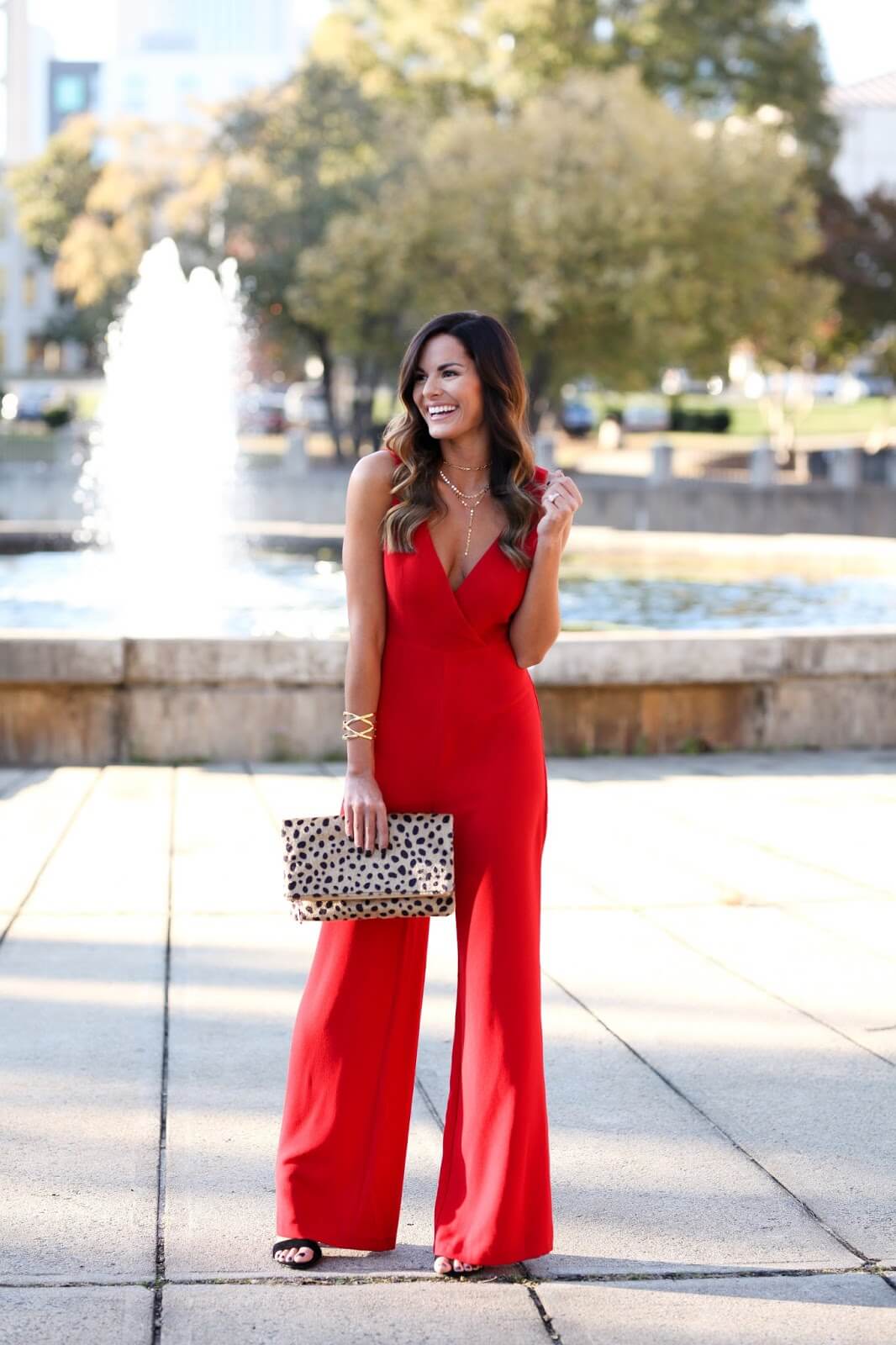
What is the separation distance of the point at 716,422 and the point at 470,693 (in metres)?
61.0

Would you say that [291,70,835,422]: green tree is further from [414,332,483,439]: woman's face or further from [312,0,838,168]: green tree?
[414,332,483,439]: woman's face

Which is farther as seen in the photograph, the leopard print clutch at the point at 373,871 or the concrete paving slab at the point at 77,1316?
the leopard print clutch at the point at 373,871

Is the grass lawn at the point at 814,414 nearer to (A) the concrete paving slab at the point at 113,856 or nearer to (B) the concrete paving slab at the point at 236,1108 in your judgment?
(A) the concrete paving slab at the point at 113,856

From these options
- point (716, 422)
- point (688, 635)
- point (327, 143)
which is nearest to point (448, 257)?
point (327, 143)

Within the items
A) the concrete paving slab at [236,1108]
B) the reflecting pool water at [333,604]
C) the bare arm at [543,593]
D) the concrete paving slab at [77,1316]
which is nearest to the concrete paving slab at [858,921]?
the concrete paving slab at [236,1108]

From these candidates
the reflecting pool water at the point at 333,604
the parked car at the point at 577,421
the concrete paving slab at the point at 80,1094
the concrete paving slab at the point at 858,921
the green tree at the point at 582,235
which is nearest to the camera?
the concrete paving slab at the point at 80,1094

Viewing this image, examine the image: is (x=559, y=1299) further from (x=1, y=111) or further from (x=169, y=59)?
(x=169, y=59)

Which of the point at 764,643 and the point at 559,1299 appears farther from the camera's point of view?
the point at 764,643

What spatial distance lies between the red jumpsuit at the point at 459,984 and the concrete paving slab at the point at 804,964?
5.81ft

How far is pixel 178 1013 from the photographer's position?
5.11 metres

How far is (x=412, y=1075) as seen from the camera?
352cm

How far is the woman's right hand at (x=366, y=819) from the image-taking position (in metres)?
3.38

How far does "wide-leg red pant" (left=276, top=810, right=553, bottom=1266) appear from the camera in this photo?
11.1 ft

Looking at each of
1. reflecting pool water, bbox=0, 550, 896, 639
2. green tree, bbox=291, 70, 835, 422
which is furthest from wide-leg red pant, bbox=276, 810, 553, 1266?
green tree, bbox=291, 70, 835, 422
